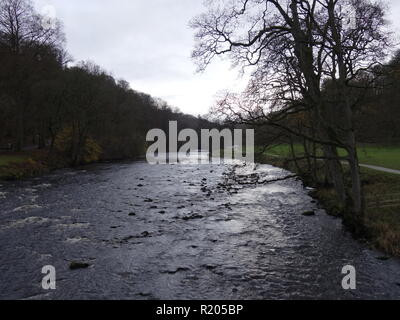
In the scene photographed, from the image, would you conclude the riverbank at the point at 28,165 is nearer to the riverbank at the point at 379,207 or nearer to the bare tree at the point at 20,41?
the bare tree at the point at 20,41

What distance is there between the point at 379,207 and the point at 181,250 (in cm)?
942

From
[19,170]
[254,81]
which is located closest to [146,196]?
[254,81]

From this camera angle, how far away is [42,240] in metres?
10.7

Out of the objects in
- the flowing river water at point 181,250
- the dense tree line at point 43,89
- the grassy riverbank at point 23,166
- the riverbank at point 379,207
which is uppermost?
the dense tree line at point 43,89

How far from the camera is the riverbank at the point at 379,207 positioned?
32.7 ft

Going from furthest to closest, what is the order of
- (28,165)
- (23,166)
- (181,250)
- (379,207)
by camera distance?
(28,165) → (23,166) → (379,207) → (181,250)

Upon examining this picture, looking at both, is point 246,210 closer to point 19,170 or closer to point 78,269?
point 78,269

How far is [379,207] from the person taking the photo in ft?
43.2

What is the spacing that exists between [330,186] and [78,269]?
16988mm

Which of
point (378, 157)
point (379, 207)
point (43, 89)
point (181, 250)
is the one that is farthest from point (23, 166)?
point (378, 157)

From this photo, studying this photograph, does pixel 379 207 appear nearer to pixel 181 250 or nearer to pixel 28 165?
pixel 181 250

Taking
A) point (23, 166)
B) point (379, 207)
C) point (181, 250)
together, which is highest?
point (23, 166)

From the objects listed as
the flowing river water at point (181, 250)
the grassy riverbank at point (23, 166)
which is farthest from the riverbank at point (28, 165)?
the flowing river water at point (181, 250)

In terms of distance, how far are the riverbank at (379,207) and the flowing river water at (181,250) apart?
0.60m
